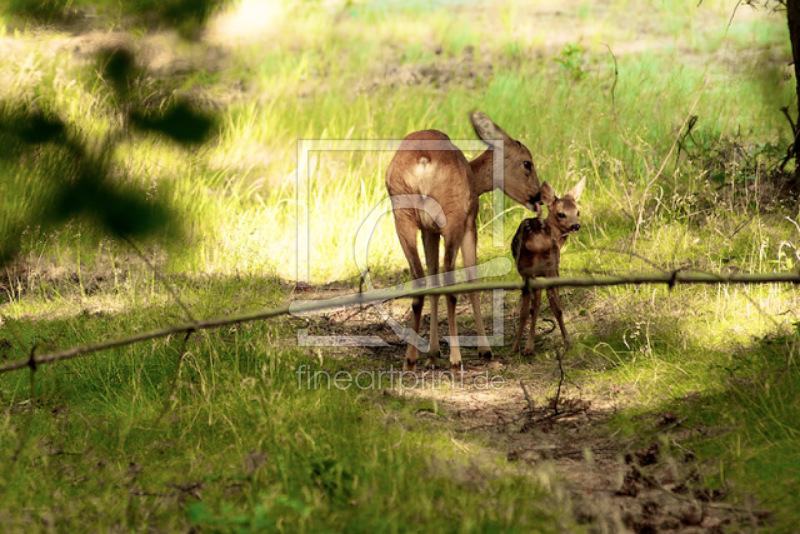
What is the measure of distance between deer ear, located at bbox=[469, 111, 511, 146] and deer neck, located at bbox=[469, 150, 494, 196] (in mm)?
97

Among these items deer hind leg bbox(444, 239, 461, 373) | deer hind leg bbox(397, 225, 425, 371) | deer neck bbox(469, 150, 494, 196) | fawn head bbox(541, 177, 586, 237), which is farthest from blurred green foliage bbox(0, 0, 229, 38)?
fawn head bbox(541, 177, 586, 237)

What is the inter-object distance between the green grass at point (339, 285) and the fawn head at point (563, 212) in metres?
0.50

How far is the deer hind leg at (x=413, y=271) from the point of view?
5715 millimetres

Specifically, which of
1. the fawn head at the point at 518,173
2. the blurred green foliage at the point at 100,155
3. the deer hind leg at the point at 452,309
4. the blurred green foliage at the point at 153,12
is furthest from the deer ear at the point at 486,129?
the blurred green foliage at the point at 100,155

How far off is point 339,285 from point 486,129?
226 centimetres

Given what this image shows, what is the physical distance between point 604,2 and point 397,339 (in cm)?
1261

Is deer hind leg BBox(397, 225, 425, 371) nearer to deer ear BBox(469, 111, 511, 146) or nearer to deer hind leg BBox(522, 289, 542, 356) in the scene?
deer hind leg BBox(522, 289, 542, 356)

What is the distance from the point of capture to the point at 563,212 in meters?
6.20

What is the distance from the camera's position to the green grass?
11.6ft

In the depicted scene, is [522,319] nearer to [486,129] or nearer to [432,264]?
[432,264]

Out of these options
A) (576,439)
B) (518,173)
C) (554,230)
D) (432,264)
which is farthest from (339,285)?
(576,439)

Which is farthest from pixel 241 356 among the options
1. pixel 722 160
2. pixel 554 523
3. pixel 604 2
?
pixel 604 2

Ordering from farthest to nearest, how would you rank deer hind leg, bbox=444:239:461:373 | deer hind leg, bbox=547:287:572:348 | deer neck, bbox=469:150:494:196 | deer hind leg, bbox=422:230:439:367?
deer neck, bbox=469:150:494:196
deer hind leg, bbox=422:230:439:367
deer hind leg, bbox=547:287:572:348
deer hind leg, bbox=444:239:461:373

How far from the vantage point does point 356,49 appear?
15.4m
